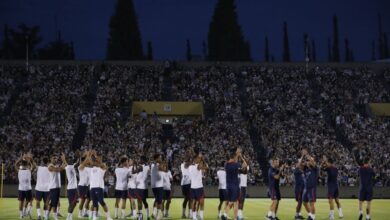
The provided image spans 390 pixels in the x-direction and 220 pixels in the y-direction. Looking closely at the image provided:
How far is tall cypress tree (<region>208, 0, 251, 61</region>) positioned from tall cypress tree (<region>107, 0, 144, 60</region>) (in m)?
11.9

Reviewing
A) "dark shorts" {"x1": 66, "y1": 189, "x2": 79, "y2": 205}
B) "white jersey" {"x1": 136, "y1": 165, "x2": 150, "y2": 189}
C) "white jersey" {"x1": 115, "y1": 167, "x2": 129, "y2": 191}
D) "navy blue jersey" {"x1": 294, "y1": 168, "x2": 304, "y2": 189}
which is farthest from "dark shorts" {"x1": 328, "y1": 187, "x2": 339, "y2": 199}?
"dark shorts" {"x1": 66, "y1": 189, "x2": 79, "y2": 205}

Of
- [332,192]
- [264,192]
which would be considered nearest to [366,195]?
[332,192]

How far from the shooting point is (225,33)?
102 meters

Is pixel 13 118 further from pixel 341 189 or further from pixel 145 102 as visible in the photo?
pixel 341 189

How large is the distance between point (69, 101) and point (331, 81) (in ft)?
86.0

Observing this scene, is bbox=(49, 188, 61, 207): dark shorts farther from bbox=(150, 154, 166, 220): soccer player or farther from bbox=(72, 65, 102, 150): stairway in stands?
bbox=(72, 65, 102, 150): stairway in stands

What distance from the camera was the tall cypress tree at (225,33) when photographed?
10106cm

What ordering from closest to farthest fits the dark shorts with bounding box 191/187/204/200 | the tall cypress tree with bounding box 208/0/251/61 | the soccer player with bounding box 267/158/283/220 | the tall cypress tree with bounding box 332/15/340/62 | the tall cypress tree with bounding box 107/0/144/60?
the dark shorts with bounding box 191/187/204/200 → the soccer player with bounding box 267/158/283/220 → the tall cypress tree with bounding box 107/0/144/60 → the tall cypress tree with bounding box 208/0/251/61 → the tall cypress tree with bounding box 332/15/340/62

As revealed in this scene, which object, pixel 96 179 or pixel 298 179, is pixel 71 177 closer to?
pixel 96 179

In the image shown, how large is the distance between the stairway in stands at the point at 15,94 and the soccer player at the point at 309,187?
35994 millimetres


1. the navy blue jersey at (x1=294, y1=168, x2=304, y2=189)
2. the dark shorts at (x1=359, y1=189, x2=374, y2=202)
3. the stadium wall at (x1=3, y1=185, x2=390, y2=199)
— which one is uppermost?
the navy blue jersey at (x1=294, y1=168, x2=304, y2=189)

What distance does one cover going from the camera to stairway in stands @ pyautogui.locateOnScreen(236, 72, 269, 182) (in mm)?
51787

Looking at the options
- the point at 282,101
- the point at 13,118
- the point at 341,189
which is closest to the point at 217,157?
the point at 341,189

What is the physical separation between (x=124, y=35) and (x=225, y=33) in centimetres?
1627
